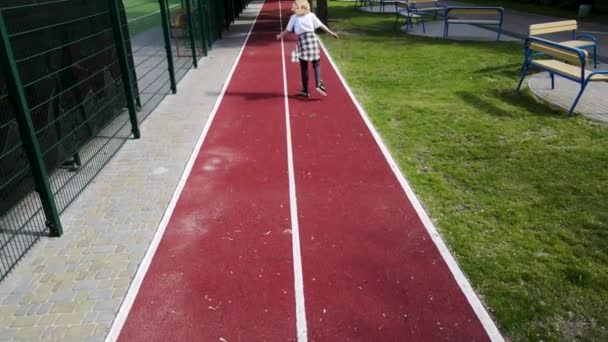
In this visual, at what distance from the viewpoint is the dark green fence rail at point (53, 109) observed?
475 centimetres

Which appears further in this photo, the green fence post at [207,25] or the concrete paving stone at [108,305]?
the green fence post at [207,25]

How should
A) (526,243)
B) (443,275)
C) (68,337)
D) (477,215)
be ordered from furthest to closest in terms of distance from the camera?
(477,215), (526,243), (443,275), (68,337)

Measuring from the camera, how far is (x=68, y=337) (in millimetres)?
3754

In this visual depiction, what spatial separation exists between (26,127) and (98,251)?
140cm

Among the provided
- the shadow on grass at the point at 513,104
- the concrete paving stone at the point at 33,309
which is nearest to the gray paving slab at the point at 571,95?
the shadow on grass at the point at 513,104

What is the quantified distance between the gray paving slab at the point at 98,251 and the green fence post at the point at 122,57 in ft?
1.04

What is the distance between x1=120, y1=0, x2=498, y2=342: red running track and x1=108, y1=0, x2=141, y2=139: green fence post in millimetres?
1344

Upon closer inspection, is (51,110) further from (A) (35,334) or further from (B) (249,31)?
(B) (249,31)

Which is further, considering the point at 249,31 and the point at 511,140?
the point at 249,31

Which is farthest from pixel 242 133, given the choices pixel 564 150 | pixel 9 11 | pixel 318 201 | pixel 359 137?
pixel 564 150

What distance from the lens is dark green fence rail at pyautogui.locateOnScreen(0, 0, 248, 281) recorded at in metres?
4.75

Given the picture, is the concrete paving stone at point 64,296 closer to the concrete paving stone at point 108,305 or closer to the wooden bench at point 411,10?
the concrete paving stone at point 108,305

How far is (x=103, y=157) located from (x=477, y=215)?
5.27 m

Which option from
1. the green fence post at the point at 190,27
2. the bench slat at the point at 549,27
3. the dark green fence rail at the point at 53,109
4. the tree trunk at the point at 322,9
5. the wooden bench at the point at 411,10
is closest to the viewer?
the dark green fence rail at the point at 53,109
